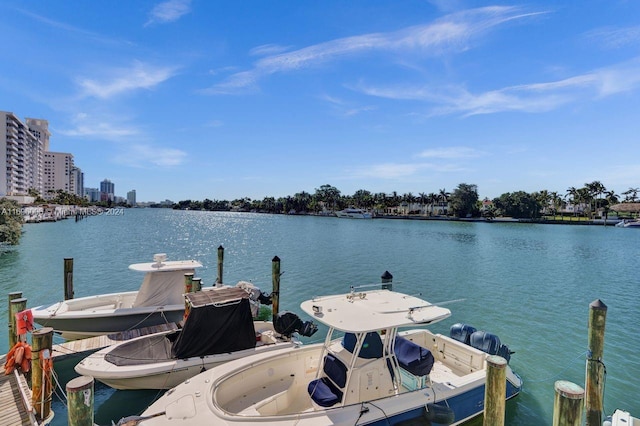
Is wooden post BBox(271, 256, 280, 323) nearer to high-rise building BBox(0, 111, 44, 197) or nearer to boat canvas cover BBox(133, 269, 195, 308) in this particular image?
boat canvas cover BBox(133, 269, 195, 308)

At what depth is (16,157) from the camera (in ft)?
389

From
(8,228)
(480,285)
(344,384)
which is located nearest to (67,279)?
(344,384)

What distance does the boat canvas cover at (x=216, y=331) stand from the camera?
8914 mm

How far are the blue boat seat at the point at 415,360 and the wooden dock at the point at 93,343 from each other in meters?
7.63

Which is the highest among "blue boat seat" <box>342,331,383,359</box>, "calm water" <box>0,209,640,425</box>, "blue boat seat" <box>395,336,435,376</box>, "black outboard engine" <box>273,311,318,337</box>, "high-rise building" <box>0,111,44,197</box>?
"high-rise building" <box>0,111,44,197</box>

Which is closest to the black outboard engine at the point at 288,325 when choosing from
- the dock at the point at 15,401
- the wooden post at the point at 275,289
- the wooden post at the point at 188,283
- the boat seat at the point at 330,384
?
the wooden post at the point at 275,289

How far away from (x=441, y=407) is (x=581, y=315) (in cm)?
1449

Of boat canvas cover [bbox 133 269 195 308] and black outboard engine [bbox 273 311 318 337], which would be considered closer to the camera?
black outboard engine [bbox 273 311 318 337]

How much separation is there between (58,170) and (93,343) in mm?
233754

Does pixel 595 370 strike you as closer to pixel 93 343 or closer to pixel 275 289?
pixel 275 289

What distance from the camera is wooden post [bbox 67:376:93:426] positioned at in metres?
4.93

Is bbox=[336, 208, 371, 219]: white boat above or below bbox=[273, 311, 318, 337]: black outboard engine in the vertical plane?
above

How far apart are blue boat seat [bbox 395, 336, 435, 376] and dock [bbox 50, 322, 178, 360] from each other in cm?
747

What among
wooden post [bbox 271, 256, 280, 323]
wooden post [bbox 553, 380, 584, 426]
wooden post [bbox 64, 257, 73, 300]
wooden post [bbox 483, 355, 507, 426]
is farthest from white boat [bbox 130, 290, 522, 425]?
wooden post [bbox 64, 257, 73, 300]
